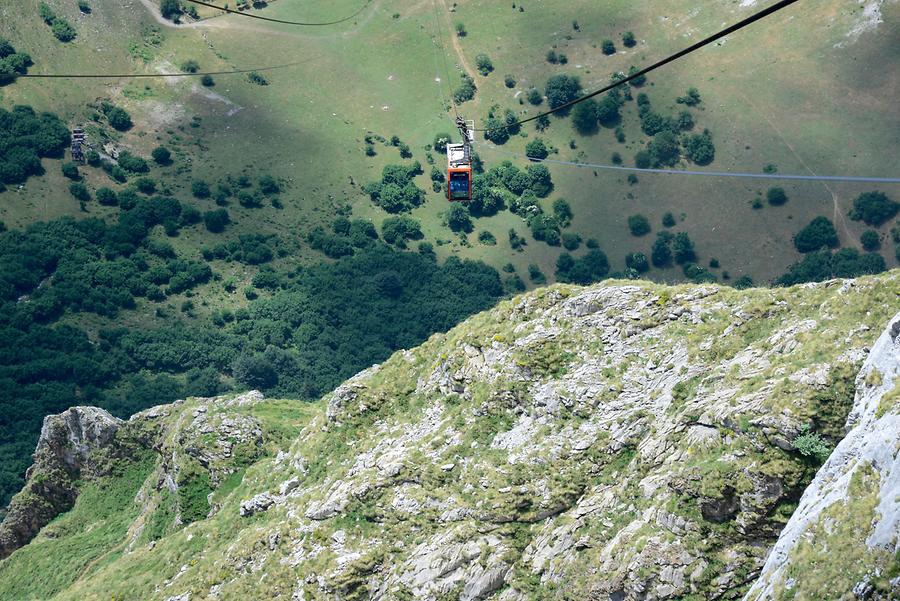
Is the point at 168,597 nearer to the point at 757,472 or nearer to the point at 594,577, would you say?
the point at 594,577

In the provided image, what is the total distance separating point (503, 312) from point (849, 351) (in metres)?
23.9

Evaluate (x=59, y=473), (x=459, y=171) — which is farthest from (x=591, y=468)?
(x=59, y=473)

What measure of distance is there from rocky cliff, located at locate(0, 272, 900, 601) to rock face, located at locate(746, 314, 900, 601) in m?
0.09

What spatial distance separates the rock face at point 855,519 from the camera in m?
33.3

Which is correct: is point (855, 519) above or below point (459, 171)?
below

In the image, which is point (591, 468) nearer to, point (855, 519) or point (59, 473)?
point (855, 519)

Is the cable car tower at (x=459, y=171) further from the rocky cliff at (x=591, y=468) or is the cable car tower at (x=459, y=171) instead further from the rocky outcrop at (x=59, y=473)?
the rocky outcrop at (x=59, y=473)

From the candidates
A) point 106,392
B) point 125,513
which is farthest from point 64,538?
point 106,392

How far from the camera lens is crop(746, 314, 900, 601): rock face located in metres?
33.3

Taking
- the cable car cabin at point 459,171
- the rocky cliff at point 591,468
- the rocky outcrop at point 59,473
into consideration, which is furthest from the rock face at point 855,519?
the rocky outcrop at point 59,473

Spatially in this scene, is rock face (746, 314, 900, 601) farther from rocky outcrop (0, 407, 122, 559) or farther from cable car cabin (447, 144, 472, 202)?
rocky outcrop (0, 407, 122, 559)

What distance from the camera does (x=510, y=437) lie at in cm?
5500

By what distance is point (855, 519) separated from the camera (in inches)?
→ 1362

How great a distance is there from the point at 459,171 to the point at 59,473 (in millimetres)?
50733
